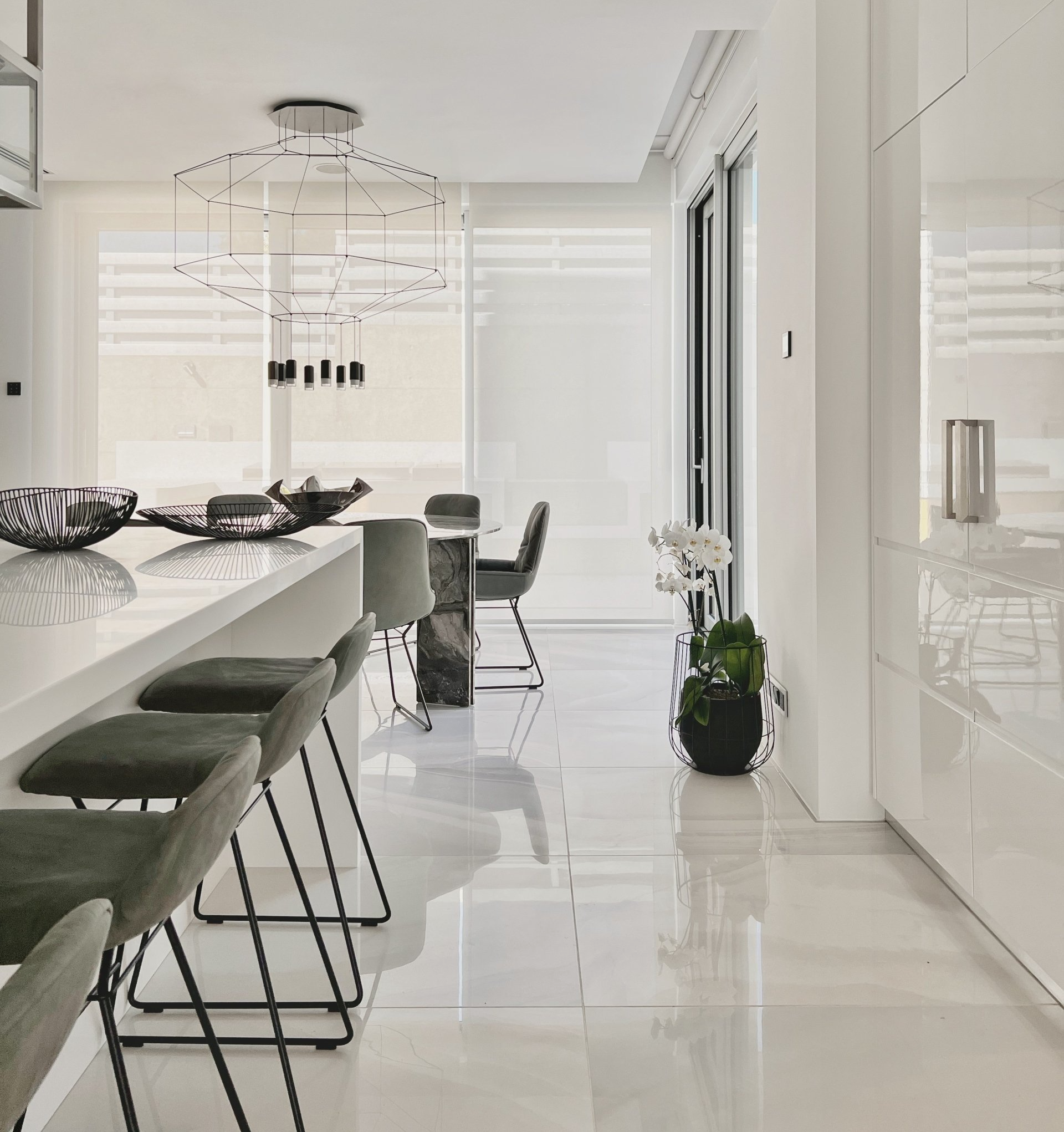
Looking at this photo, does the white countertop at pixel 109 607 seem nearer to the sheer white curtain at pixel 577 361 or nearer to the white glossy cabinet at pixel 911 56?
the white glossy cabinet at pixel 911 56

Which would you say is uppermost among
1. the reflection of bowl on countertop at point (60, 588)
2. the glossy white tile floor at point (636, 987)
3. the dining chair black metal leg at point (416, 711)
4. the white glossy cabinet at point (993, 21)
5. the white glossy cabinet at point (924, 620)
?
the white glossy cabinet at point (993, 21)

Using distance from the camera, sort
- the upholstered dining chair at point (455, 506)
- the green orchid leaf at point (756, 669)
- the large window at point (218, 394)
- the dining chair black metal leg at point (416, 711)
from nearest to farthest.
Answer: the green orchid leaf at point (756, 669) → the dining chair black metal leg at point (416, 711) → the upholstered dining chair at point (455, 506) → the large window at point (218, 394)

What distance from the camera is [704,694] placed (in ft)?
11.9

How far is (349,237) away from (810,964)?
5822 millimetres

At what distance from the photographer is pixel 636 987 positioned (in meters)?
2.16

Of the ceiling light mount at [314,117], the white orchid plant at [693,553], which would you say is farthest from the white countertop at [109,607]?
the ceiling light mount at [314,117]

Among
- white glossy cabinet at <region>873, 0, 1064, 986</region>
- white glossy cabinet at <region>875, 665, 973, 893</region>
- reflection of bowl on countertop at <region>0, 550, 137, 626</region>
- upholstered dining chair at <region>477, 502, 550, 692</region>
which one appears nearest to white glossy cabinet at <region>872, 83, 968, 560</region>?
white glossy cabinet at <region>873, 0, 1064, 986</region>

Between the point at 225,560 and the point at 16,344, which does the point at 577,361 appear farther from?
the point at 225,560

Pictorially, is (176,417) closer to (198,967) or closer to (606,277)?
(606,277)

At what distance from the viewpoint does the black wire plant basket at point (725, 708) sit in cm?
356

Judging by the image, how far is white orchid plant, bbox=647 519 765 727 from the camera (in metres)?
3.56

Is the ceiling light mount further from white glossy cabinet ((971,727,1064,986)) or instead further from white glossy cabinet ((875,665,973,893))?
white glossy cabinet ((971,727,1064,986))

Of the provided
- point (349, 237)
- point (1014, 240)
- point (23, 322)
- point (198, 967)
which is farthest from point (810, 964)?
point (23, 322)

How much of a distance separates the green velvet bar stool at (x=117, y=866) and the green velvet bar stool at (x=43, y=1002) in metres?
0.16
